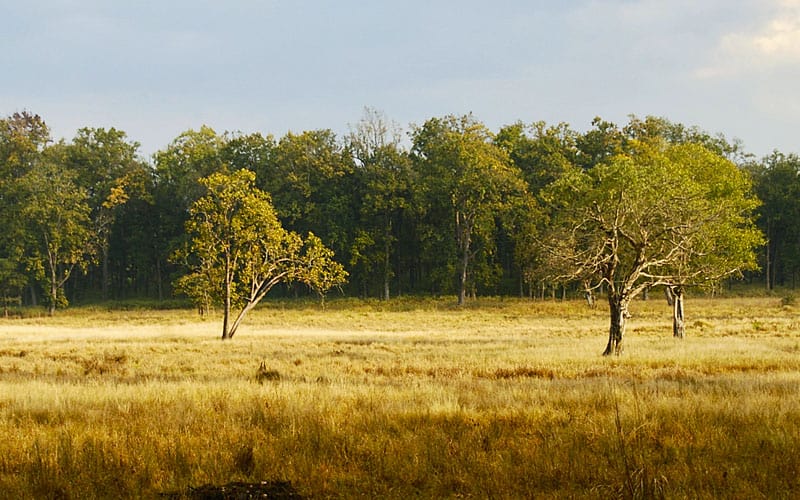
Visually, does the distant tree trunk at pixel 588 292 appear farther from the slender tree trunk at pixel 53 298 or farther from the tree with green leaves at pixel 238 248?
the slender tree trunk at pixel 53 298

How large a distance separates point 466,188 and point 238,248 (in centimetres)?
3370

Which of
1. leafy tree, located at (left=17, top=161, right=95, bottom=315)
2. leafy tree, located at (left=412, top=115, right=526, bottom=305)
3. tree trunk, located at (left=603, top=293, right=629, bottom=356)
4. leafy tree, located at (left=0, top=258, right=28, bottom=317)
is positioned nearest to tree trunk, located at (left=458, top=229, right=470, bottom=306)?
leafy tree, located at (left=412, top=115, right=526, bottom=305)

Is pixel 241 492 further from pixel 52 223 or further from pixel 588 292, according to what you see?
pixel 52 223

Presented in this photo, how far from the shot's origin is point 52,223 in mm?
68125

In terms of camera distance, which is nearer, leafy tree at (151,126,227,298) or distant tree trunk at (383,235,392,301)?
distant tree trunk at (383,235,392,301)

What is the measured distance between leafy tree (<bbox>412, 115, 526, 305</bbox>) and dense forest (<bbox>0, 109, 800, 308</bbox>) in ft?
0.50

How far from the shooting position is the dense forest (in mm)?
65688

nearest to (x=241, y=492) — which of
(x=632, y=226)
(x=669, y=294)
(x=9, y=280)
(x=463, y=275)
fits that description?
(x=632, y=226)

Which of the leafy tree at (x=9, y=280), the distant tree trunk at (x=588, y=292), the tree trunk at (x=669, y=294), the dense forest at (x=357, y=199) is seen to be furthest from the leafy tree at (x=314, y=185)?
the tree trunk at (x=669, y=294)

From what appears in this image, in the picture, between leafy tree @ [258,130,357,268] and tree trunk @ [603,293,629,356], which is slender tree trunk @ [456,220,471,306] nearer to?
leafy tree @ [258,130,357,268]

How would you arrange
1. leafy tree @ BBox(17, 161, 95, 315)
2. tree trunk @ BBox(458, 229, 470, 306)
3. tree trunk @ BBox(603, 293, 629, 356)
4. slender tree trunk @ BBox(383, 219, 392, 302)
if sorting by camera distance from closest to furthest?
tree trunk @ BBox(603, 293, 629, 356) → tree trunk @ BBox(458, 229, 470, 306) → leafy tree @ BBox(17, 161, 95, 315) → slender tree trunk @ BBox(383, 219, 392, 302)

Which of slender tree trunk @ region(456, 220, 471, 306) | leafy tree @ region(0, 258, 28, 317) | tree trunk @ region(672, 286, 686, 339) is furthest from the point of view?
leafy tree @ region(0, 258, 28, 317)

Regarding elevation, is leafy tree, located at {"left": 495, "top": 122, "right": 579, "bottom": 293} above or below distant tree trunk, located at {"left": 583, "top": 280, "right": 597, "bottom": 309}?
above

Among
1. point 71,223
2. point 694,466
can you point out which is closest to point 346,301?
point 71,223
